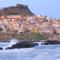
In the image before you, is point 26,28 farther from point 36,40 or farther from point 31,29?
point 36,40

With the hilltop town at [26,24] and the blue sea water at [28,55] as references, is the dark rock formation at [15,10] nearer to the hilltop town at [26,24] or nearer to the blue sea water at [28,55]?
the hilltop town at [26,24]

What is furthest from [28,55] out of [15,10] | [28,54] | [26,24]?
[26,24]

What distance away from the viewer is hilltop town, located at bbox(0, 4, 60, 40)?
35.1 metres

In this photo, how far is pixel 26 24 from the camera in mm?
37750

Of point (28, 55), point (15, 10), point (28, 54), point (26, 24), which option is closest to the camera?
point (28, 55)

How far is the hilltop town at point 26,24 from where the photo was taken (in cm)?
3507

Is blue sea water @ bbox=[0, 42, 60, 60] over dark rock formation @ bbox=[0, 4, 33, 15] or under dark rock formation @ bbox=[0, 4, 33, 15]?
under

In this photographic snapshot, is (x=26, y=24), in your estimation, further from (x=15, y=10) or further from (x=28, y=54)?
(x=28, y=54)

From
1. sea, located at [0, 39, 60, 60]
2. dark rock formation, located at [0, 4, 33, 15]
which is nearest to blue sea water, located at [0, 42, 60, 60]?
sea, located at [0, 39, 60, 60]

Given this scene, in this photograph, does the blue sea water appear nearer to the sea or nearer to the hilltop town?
the sea

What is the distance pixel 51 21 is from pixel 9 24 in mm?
4044

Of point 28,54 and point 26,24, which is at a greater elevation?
point 26,24

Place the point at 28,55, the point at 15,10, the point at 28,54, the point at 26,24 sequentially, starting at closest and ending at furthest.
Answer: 1. the point at 28,55
2. the point at 28,54
3. the point at 15,10
4. the point at 26,24

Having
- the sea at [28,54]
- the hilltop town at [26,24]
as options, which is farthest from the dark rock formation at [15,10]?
the sea at [28,54]
